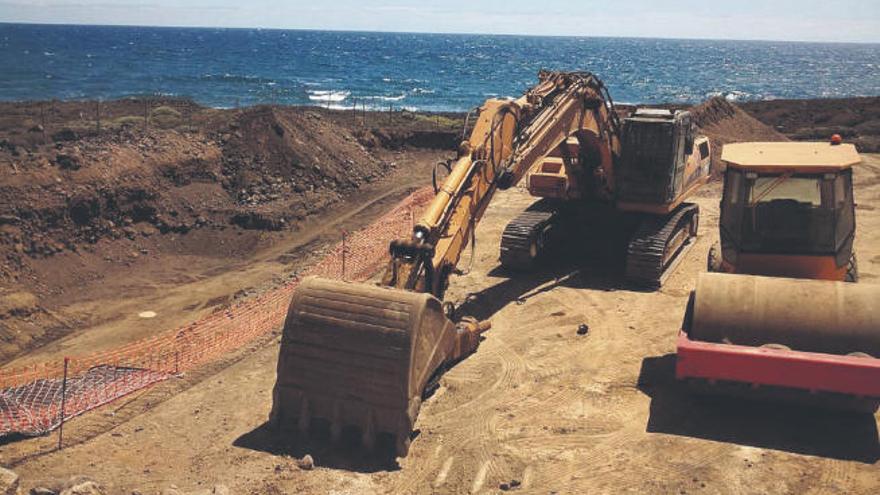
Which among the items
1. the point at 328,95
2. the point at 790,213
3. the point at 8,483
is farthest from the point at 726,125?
the point at 328,95

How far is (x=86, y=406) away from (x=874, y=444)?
9859mm

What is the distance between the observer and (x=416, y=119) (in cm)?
4072

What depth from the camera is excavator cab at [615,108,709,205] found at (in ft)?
49.5

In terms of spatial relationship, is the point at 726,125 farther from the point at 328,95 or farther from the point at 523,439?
the point at 328,95

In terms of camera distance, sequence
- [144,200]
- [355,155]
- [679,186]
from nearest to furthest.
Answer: [679,186] → [144,200] → [355,155]

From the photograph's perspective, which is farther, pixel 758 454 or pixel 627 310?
pixel 627 310

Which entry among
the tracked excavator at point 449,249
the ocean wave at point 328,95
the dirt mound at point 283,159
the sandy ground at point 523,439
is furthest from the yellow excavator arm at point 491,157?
the ocean wave at point 328,95

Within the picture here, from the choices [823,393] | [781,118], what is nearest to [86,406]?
[823,393]

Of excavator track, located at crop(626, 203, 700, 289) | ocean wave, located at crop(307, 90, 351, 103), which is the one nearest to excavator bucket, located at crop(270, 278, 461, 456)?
excavator track, located at crop(626, 203, 700, 289)

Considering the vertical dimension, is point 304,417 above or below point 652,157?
below

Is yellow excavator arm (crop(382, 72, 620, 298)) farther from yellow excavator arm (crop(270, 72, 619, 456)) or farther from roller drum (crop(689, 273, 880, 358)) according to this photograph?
roller drum (crop(689, 273, 880, 358))

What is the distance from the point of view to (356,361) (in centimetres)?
896

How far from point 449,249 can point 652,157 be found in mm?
6363

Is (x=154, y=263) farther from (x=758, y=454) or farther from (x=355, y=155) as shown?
(x=758, y=454)
